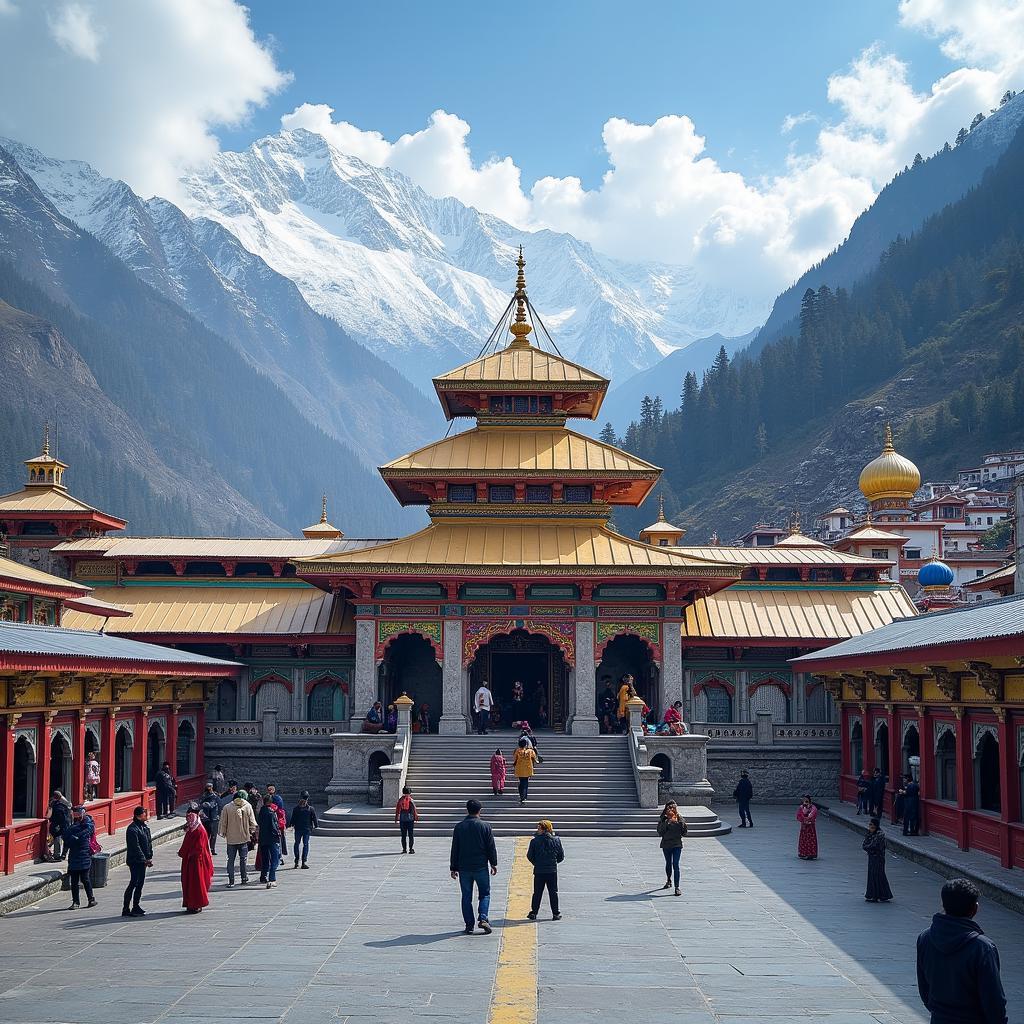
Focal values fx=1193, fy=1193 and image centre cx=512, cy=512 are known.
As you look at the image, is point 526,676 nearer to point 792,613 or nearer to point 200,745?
point 792,613

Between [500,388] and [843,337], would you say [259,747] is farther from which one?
[843,337]

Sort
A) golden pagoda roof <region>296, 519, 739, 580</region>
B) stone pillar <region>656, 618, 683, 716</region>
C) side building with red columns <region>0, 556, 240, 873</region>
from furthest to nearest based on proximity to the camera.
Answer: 1. stone pillar <region>656, 618, 683, 716</region>
2. golden pagoda roof <region>296, 519, 739, 580</region>
3. side building with red columns <region>0, 556, 240, 873</region>

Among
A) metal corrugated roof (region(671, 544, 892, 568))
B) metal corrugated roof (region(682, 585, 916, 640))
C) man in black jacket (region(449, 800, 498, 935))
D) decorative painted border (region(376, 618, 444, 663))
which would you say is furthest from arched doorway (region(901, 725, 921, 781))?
man in black jacket (region(449, 800, 498, 935))

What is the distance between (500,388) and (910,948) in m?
26.0

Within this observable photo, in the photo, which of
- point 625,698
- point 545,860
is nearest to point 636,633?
point 625,698

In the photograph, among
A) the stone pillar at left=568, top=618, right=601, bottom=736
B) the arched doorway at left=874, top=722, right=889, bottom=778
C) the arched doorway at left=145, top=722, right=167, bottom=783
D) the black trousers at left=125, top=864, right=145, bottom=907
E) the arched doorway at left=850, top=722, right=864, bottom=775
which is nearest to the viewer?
the black trousers at left=125, top=864, right=145, bottom=907

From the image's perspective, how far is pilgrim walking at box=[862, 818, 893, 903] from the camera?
64.7ft

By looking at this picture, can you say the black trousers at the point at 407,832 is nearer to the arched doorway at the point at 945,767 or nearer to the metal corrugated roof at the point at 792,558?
the arched doorway at the point at 945,767

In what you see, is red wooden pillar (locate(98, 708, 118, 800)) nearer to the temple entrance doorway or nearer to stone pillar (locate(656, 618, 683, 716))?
the temple entrance doorway

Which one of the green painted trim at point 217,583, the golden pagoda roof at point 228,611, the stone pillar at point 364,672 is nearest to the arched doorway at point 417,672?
the golden pagoda roof at point 228,611

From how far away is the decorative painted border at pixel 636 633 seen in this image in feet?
117

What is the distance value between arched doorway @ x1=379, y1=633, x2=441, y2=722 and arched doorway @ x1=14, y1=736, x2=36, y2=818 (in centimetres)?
1550

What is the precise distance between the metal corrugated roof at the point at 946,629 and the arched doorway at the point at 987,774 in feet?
7.42

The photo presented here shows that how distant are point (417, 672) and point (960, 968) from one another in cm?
3166
